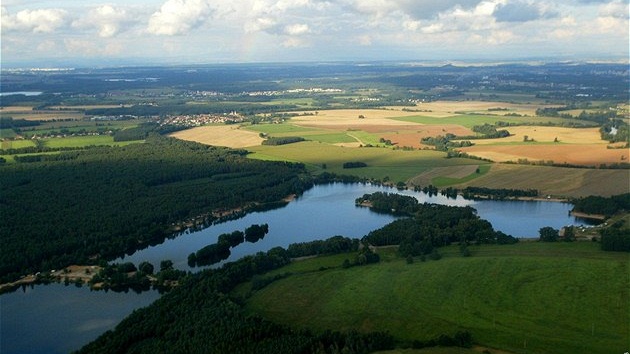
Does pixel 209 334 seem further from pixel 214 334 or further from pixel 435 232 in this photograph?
pixel 435 232

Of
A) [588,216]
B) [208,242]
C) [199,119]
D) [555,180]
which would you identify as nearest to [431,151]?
[555,180]

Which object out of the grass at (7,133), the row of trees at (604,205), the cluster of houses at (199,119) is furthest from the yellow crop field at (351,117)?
the row of trees at (604,205)

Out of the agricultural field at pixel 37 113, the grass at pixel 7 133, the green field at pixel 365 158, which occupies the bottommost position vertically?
the green field at pixel 365 158

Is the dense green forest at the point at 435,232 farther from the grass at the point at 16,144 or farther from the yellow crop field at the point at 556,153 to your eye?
the grass at the point at 16,144

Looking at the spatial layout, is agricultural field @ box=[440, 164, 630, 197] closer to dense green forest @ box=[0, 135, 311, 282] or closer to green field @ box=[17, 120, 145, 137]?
dense green forest @ box=[0, 135, 311, 282]

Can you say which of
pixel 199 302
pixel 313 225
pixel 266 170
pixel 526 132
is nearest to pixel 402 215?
pixel 313 225

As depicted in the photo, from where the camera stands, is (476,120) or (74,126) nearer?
(74,126)
